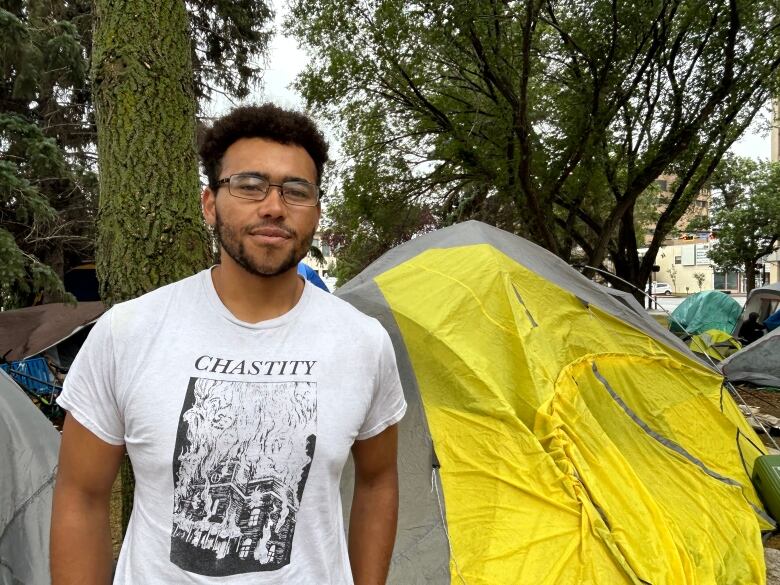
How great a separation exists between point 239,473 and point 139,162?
75.3 inches

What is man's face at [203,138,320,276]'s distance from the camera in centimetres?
133

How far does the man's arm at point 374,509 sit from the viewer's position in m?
1.44

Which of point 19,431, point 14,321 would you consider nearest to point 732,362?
point 19,431

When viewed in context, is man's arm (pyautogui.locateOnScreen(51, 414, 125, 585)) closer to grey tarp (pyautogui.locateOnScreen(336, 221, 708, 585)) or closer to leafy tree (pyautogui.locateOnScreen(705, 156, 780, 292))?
grey tarp (pyautogui.locateOnScreen(336, 221, 708, 585))

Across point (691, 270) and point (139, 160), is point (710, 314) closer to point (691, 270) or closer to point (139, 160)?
point (139, 160)

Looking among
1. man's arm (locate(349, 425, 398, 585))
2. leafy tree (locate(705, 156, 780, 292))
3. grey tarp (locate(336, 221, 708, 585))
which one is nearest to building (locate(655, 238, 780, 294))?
leafy tree (locate(705, 156, 780, 292))

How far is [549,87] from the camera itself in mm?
11203

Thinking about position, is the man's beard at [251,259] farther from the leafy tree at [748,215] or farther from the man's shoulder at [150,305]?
the leafy tree at [748,215]

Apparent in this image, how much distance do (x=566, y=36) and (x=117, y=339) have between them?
382 inches

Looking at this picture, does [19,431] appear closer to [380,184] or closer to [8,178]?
[8,178]

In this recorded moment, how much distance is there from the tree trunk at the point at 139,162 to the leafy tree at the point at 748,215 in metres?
26.1

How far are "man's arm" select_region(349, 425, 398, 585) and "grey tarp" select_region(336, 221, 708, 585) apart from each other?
5.20 ft

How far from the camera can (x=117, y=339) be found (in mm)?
1242

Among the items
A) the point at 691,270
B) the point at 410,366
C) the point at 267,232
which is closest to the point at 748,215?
the point at 410,366
